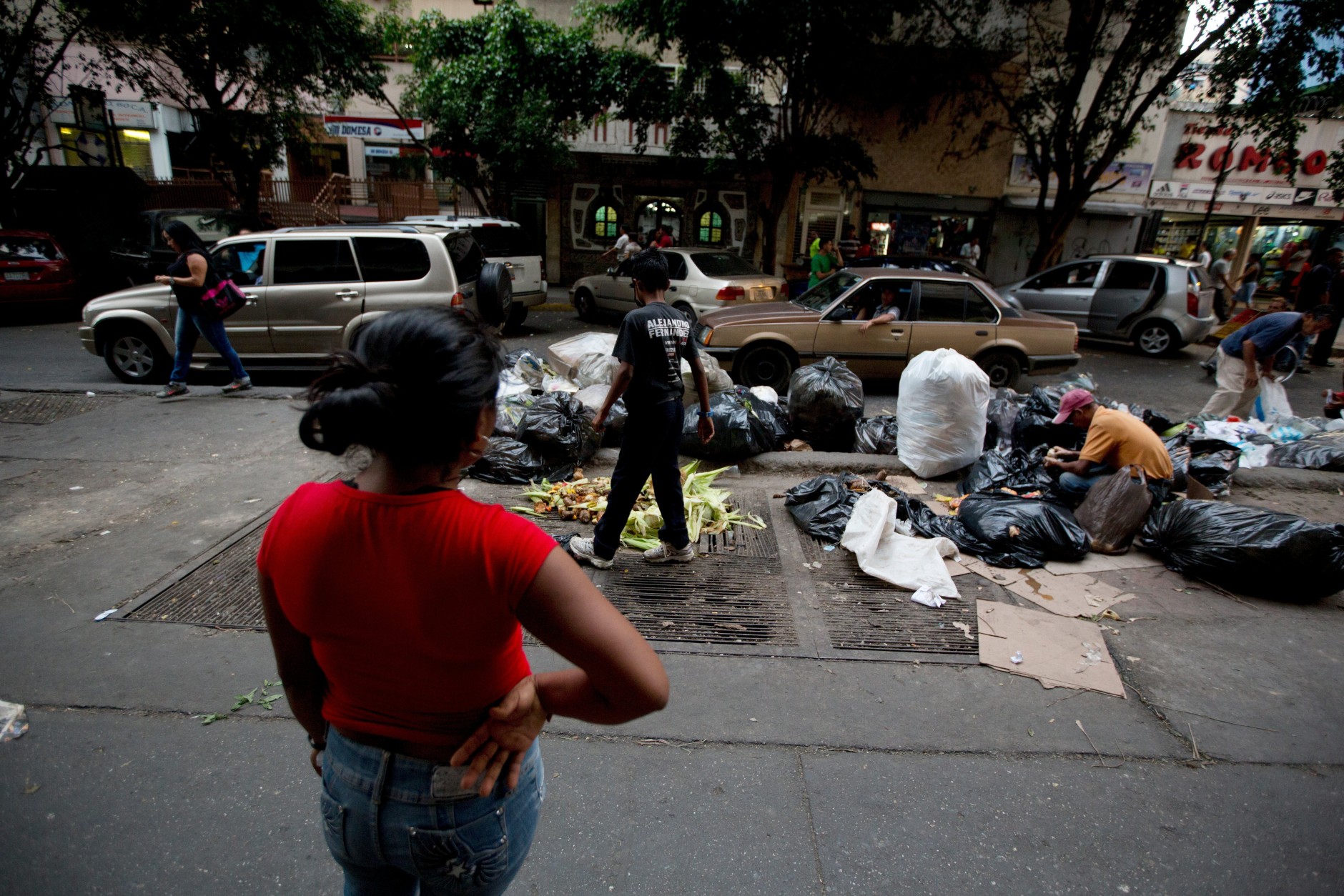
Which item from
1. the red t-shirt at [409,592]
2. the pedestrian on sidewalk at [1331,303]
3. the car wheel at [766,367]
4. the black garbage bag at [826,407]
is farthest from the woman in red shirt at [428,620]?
the pedestrian on sidewalk at [1331,303]

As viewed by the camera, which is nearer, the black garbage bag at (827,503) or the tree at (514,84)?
the black garbage bag at (827,503)

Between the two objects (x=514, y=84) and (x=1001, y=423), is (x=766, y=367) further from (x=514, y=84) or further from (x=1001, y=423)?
(x=514, y=84)

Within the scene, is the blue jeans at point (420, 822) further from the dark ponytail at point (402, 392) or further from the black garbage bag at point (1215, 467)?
the black garbage bag at point (1215, 467)

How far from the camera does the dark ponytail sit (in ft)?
3.43

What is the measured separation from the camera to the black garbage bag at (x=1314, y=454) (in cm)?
612

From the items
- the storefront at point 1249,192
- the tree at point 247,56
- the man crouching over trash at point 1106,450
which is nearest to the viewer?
the man crouching over trash at point 1106,450

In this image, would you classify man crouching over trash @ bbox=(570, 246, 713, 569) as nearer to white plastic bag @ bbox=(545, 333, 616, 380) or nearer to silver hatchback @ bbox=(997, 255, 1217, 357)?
white plastic bag @ bbox=(545, 333, 616, 380)

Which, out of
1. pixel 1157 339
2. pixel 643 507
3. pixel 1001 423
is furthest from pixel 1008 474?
pixel 1157 339

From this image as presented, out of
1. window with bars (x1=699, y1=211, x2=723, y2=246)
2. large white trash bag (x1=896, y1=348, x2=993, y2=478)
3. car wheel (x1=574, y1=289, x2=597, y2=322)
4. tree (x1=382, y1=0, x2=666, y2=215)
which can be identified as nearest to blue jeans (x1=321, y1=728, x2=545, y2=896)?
large white trash bag (x1=896, y1=348, x2=993, y2=478)

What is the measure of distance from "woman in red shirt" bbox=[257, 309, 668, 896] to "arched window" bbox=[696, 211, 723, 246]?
19379 millimetres

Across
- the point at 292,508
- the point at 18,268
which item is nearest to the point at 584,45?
the point at 18,268

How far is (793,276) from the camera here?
18609 mm

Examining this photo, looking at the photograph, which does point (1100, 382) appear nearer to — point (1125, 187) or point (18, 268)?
point (1125, 187)

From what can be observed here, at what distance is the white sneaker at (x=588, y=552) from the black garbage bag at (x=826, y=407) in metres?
2.81
